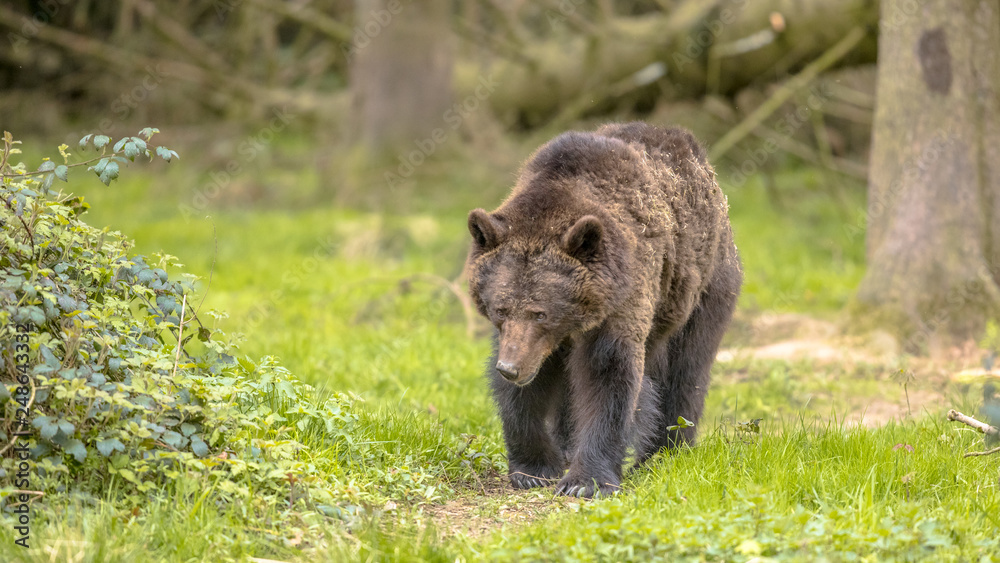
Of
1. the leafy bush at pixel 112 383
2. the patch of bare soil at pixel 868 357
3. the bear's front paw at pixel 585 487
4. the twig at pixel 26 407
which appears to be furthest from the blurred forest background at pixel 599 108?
the twig at pixel 26 407

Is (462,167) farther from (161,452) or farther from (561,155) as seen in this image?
(161,452)

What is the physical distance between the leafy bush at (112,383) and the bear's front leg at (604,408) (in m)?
1.15

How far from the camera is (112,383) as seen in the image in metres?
3.69

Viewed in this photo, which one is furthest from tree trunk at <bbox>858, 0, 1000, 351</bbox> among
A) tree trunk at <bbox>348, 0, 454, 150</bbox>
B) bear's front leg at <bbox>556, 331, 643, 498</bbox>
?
tree trunk at <bbox>348, 0, 454, 150</bbox>

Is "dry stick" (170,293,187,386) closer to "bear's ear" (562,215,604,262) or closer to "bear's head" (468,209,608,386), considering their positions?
"bear's head" (468,209,608,386)

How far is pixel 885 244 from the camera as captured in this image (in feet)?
24.3

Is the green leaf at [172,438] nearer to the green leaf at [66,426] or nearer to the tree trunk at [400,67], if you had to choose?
the green leaf at [66,426]

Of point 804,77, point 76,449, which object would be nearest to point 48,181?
point 76,449

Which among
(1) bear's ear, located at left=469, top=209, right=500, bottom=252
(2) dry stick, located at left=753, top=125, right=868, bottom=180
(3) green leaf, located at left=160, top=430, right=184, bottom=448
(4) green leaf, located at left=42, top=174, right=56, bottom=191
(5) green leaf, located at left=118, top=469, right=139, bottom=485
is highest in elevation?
(2) dry stick, located at left=753, top=125, right=868, bottom=180

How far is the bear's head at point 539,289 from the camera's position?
427cm

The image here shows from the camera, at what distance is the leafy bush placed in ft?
11.7

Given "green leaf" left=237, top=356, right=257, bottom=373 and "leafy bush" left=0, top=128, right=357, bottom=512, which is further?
"green leaf" left=237, top=356, right=257, bottom=373

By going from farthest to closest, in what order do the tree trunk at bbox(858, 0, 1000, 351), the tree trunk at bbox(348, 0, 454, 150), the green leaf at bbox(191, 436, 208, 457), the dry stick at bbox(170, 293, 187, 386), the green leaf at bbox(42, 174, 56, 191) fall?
the tree trunk at bbox(348, 0, 454, 150) < the tree trunk at bbox(858, 0, 1000, 351) < the green leaf at bbox(42, 174, 56, 191) < the dry stick at bbox(170, 293, 187, 386) < the green leaf at bbox(191, 436, 208, 457)

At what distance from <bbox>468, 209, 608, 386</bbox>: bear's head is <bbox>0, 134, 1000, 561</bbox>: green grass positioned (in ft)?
2.31
